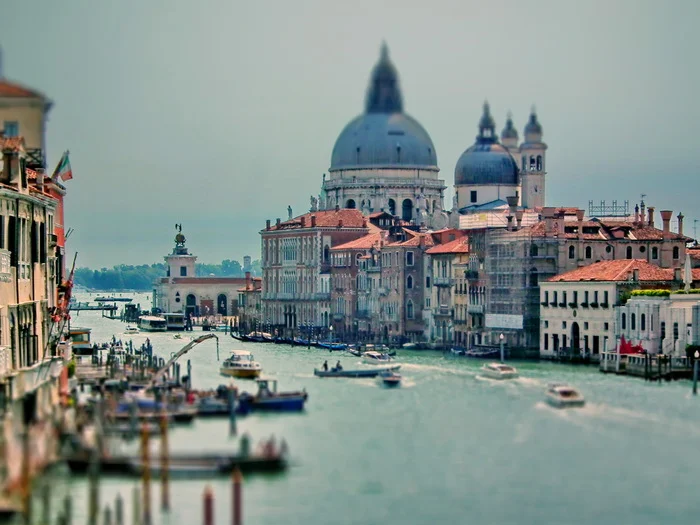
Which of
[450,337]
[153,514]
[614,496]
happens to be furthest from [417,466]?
[450,337]

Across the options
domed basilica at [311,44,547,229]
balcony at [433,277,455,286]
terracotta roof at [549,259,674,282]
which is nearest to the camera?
terracotta roof at [549,259,674,282]

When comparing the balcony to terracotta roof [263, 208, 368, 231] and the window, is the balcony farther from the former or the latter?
the window

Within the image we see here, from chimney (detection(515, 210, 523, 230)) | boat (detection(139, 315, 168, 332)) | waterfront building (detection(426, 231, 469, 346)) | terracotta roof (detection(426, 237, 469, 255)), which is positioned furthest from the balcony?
boat (detection(139, 315, 168, 332))

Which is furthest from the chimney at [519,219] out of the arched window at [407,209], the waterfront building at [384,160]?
the arched window at [407,209]

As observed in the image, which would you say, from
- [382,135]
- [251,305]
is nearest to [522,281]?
[382,135]

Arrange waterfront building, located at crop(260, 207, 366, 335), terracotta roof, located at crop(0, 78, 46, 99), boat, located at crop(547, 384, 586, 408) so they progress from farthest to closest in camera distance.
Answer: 1. waterfront building, located at crop(260, 207, 366, 335)
2. boat, located at crop(547, 384, 586, 408)
3. terracotta roof, located at crop(0, 78, 46, 99)

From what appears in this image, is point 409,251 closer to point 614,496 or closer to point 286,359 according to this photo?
point 286,359

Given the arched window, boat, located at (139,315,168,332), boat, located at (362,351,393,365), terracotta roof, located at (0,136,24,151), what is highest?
the arched window
